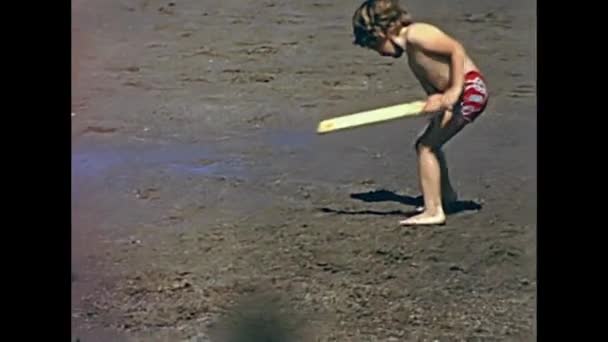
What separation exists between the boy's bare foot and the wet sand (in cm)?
4

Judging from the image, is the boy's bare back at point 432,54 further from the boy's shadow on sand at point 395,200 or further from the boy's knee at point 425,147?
the boy's shadow on sand at point 395,200

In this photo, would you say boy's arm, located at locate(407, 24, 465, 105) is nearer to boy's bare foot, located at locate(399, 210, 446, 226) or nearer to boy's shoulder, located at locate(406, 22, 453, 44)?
boy's shoulder, located at locate(406, 22, 453, 44)

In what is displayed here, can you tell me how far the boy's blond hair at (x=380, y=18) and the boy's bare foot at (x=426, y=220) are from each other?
55 cm

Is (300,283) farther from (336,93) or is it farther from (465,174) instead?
(336,93)

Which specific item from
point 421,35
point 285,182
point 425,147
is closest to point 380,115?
point 425,147

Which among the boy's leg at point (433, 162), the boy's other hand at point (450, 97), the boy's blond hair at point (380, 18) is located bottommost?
the boy's leg at point (433, 162)

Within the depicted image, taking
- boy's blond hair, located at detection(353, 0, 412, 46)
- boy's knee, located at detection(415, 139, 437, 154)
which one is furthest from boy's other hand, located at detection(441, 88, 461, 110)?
boy's blond hair, located at detection(353, 0, 412, 46)

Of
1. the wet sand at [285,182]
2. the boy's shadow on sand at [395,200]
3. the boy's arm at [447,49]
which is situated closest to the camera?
the wet sand at [285,182]

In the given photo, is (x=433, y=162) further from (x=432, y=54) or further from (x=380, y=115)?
(x=432, y=54)

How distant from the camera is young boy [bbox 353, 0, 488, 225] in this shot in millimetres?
3193

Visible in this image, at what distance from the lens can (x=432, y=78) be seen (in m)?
3.25

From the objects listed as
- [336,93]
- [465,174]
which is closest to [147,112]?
[336,93]

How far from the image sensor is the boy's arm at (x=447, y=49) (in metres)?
3.18

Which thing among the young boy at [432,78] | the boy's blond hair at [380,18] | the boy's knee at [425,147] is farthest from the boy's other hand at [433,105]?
the boy's blond hair at [380,18]
